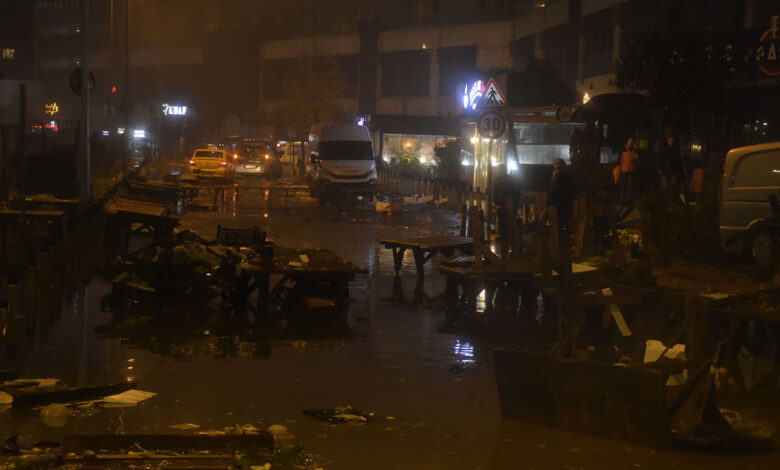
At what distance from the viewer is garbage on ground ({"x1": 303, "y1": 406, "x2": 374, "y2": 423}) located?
7.98 metres

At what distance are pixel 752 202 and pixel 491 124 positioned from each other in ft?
15.3

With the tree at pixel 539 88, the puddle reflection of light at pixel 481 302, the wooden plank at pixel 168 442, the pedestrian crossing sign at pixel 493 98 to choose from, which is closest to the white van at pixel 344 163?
the tree at pixel 539 88

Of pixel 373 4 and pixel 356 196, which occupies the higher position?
pixel 373 4

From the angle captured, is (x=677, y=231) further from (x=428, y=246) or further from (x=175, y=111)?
(x=175, y=111)

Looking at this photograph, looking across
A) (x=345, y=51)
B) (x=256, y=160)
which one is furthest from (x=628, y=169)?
(x=345, y=51)

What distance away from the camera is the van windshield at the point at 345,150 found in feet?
122

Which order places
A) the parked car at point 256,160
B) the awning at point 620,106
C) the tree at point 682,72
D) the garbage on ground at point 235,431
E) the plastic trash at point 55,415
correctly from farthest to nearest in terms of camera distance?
1. the parked car at point 256,160
2. the awning at point 620,106
3. the tree at point 682,72
4. the plastic trash at point 55,415
5. the garbage on ground at point 235,431

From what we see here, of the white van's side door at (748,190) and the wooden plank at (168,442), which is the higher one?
the white van's side door at (748,190)

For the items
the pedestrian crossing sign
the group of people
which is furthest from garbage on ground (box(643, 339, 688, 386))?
the group of people

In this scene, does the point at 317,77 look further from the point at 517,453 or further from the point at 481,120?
the point at 517,453

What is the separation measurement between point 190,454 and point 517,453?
93.7 inches

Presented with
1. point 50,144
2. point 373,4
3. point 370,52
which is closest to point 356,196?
point 50,144

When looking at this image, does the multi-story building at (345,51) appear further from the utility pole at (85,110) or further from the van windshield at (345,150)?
the utility pole at (85,110)

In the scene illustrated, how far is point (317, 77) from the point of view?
71625 millimetres
